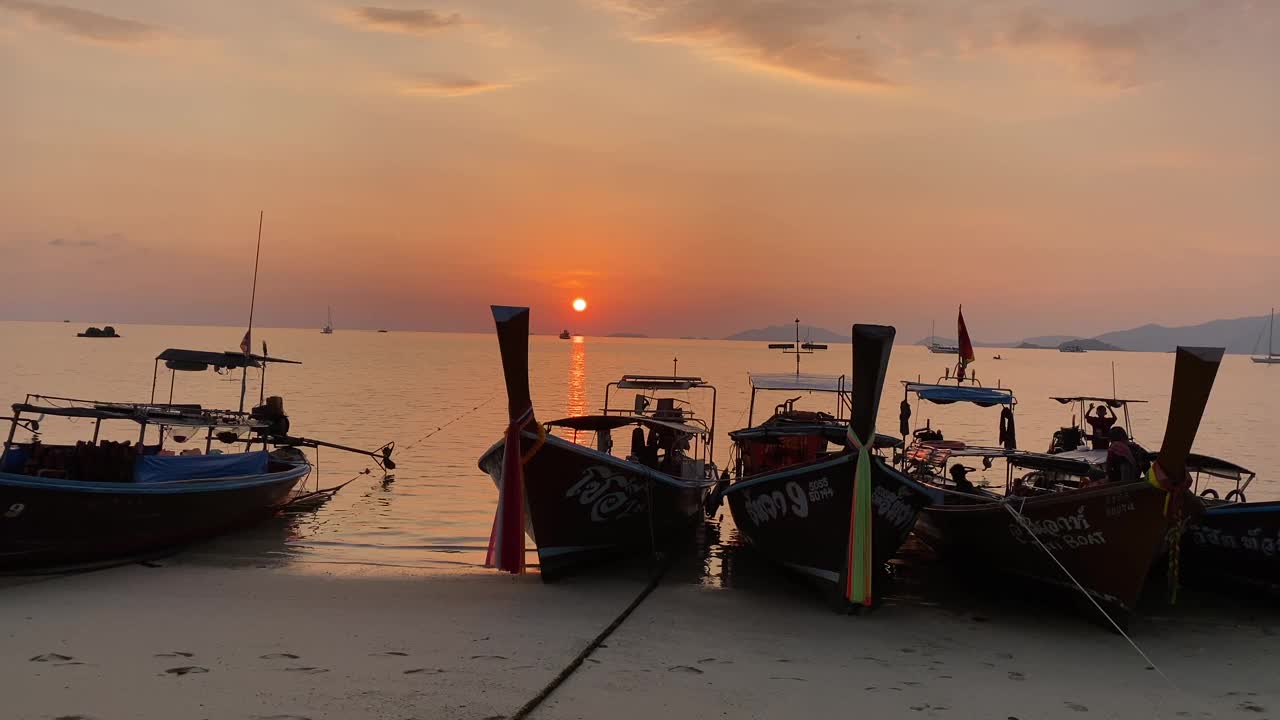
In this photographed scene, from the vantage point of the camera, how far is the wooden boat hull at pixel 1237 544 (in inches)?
448

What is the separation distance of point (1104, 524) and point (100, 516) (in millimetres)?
13044

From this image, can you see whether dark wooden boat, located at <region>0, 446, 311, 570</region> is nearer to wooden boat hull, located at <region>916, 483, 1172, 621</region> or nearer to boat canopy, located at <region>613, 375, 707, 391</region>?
boat canopy, located at <region>613, 375, 707, 391</region>

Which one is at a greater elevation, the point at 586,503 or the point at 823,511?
the point at 823,511

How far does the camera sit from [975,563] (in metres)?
12.8

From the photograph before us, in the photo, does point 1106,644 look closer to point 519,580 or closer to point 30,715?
point 519,580

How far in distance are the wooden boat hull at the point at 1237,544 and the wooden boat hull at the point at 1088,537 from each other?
251 centimetres

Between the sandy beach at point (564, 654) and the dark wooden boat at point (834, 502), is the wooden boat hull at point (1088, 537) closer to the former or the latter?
the sandy beach at point (564, 654)

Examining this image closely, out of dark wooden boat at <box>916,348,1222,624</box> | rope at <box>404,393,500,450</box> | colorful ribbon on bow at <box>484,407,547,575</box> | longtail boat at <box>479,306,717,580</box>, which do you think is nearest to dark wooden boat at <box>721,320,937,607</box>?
dark wooden boat at <box>916,348,1222,624</box>

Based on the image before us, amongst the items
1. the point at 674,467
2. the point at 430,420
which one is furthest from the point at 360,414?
the point at 674,467

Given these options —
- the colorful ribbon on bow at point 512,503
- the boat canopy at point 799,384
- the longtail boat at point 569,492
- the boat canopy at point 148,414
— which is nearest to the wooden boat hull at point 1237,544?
the boat canopy at point 799,384

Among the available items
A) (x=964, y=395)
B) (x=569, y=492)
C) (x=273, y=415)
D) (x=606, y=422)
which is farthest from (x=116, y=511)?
(x=964, y=395)

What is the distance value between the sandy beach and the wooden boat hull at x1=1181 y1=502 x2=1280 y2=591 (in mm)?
573

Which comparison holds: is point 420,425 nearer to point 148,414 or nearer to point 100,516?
point 148,414

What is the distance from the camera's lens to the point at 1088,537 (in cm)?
1034
